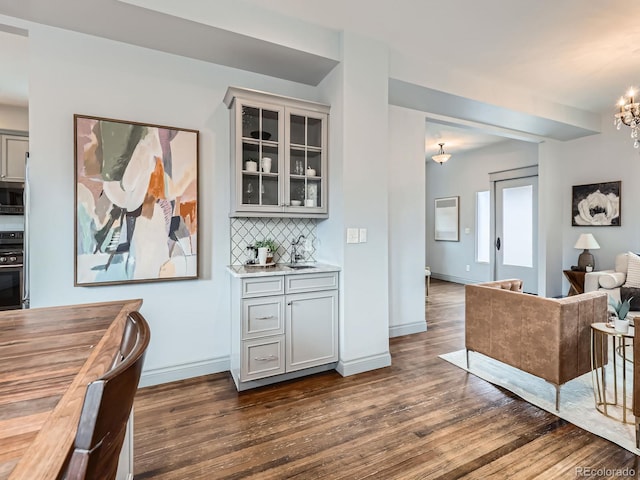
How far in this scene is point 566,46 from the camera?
3051 millimetres

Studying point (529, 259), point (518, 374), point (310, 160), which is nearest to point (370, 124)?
point (310, 160)

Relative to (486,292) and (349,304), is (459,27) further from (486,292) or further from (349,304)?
(349,304)

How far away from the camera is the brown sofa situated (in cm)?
220

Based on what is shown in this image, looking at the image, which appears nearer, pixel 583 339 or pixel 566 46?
pixel 583 339

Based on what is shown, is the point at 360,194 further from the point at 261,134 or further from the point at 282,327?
the point at 282,327

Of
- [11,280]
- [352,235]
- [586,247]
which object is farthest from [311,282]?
[586,247]

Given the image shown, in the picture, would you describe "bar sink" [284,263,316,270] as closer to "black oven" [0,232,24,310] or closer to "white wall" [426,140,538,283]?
"black oven" [0,232,24,310]

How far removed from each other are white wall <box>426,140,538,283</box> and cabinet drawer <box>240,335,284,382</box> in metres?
5.56

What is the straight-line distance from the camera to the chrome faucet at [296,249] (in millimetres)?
3225

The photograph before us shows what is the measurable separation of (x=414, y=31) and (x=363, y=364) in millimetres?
3024

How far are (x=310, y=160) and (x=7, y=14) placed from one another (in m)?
2.40

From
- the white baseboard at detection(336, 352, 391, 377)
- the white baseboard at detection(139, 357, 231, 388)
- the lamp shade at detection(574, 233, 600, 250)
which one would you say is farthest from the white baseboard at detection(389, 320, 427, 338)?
the lamp shade at detection(574, 233, 600, 250)

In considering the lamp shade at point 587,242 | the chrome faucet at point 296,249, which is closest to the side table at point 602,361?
the chrome faucet at point 296,249

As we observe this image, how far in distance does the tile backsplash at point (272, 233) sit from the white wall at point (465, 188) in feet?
16.1
